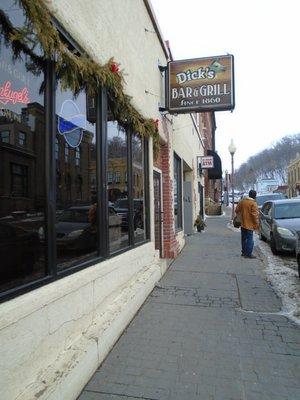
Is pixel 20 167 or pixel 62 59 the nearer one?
pixel 20 167

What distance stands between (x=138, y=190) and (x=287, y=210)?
266 inches

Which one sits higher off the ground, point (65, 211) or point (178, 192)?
point (178, 192)

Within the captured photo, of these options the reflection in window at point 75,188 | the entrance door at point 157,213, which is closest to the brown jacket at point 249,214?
the entrance door at point 157,213

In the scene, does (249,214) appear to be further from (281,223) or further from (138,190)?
(138,190)

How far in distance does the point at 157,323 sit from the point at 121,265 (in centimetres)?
87

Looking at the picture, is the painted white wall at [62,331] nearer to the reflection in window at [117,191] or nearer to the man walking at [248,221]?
the reflection in window at [117,191]

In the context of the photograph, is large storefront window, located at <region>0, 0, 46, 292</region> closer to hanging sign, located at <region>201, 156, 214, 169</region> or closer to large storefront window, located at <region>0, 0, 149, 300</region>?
large storefront window, located at <region>0, 0, 149, 300</region>

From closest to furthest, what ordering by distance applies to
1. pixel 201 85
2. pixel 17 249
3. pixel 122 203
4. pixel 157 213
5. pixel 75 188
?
pixel 17 249 → pixel 75 188 → pixel 122 203 → pixel 201 85 → pixel 157 213

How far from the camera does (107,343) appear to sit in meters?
4.35

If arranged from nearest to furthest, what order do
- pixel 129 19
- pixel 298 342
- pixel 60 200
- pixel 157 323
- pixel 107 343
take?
pixel 60 200 < pixel 107 343 < pixel 298 342 < pixel 157 323 < pixel 129 19

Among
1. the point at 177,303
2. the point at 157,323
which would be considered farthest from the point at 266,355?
the point at 177,303

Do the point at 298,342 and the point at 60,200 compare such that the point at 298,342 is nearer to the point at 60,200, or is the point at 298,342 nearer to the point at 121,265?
the point at 121,265

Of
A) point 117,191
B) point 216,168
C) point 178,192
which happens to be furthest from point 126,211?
point 216,168

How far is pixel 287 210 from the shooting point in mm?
12188
